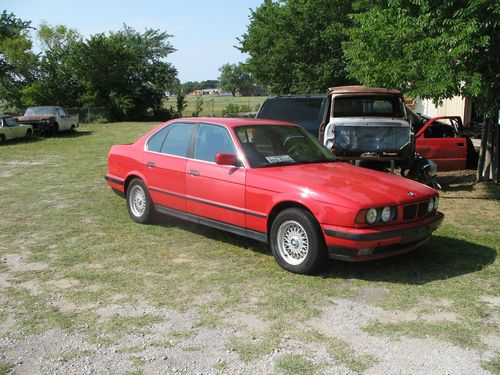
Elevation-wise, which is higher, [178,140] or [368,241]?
[178,140]

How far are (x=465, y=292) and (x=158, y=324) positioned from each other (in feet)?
8.88

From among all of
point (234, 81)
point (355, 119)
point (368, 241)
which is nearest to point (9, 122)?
point (355, 119)

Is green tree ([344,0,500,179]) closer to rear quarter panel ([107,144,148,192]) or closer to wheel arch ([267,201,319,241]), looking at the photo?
wheel arch ([267,201,319,241])

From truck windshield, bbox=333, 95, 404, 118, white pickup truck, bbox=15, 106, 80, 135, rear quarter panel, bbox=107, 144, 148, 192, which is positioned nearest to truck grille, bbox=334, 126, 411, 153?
truck windshield, bbox=333, 95, 404, 118

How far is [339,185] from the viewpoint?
16.9ft

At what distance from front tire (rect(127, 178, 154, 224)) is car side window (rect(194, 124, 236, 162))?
114cm

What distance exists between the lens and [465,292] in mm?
4680

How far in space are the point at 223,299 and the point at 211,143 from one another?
86.8 inches

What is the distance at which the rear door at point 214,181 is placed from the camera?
223 inches

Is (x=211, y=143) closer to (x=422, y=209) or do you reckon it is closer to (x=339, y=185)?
(x=339, y=185)

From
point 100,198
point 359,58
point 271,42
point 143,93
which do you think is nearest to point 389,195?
point 359,58

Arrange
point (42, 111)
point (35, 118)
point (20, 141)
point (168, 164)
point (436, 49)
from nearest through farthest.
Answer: point (168, 164) < point (436, 49) < point (20, 141) < point (35, 118) < point (42, 111)

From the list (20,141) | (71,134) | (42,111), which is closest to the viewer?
(20,141)

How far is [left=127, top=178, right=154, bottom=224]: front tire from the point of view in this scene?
23.0 feet
